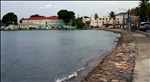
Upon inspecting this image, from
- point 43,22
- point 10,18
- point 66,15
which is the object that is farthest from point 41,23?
point 66,15

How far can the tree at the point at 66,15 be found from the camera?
151875 mm

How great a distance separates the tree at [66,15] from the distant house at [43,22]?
8.33 m

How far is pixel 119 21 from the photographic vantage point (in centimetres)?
16075

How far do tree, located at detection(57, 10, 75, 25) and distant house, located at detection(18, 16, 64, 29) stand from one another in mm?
8330

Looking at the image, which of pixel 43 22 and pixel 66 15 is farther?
pixel 43 22

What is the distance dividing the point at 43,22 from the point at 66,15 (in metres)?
29.1

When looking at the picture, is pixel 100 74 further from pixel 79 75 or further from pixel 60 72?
pixel 60 72

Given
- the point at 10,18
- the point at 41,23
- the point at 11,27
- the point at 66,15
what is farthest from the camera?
the point at 11,27

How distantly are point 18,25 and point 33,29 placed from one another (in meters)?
11.7

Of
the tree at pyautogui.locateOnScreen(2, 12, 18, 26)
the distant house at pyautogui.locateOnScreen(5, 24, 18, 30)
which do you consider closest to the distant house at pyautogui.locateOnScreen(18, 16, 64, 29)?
the distant house at pyautogui.locateOnScreen(5, 24, 18, 30)

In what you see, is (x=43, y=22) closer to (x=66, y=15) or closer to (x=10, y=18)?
(x=10, y=18)

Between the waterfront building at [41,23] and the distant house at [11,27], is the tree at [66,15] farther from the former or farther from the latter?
the distant house at [11,27]

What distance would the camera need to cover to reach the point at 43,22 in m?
176

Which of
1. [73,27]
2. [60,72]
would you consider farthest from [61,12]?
[60,72]
